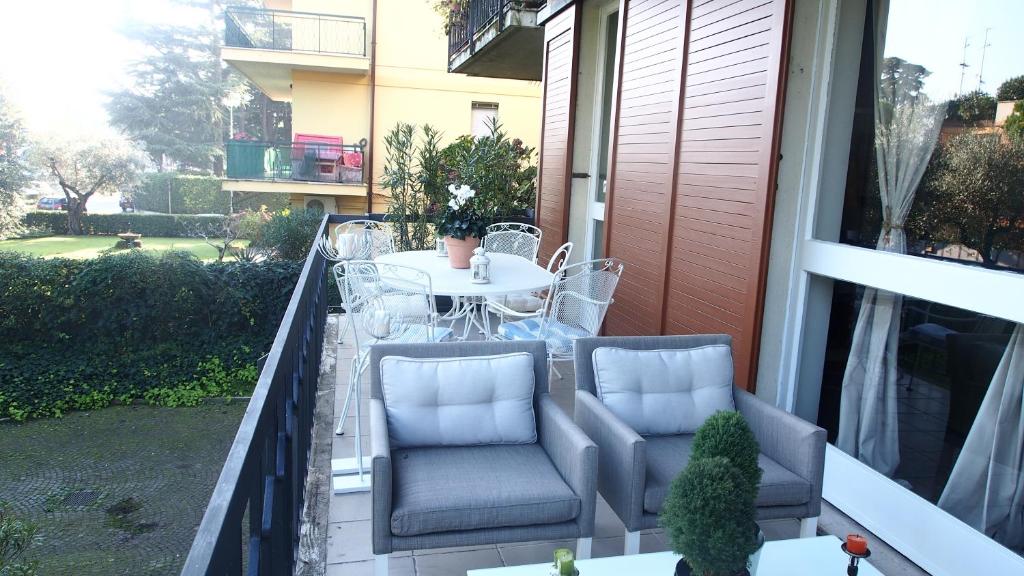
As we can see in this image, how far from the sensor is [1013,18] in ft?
7.44

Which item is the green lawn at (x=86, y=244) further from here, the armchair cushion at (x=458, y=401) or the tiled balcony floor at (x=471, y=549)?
the armchair cushion at (x=458, y=401)

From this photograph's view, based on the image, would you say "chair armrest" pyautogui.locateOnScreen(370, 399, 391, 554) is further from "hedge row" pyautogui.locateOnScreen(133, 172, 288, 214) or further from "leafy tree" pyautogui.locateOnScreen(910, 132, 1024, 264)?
"hedge row" pyautogui.locateOnScreen(133, 172, 288, 214)

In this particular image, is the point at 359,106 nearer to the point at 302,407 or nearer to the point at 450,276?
the point at 450,276

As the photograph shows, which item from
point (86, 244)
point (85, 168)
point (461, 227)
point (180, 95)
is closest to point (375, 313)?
point (461, 227)

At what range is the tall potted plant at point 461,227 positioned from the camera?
4406mm

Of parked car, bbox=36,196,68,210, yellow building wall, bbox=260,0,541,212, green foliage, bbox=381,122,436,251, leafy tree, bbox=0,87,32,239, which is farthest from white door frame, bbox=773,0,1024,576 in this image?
parked car, bbox=36,196,68,210

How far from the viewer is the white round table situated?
380 centimetres

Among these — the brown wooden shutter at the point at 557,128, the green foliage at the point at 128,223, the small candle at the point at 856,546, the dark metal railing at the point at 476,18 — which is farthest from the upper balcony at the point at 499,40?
the green foliage at the point at 128,223

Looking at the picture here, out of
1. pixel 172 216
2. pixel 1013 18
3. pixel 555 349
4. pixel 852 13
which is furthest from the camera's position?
pixel 172 216

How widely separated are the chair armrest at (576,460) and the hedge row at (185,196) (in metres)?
24.6

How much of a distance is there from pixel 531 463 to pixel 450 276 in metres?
1.86

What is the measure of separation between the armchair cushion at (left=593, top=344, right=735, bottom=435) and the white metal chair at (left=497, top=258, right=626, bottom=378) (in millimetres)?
1160

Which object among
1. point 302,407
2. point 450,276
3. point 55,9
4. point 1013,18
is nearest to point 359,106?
point 450,276

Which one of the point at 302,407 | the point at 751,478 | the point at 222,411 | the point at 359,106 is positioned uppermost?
the point at 359,106
